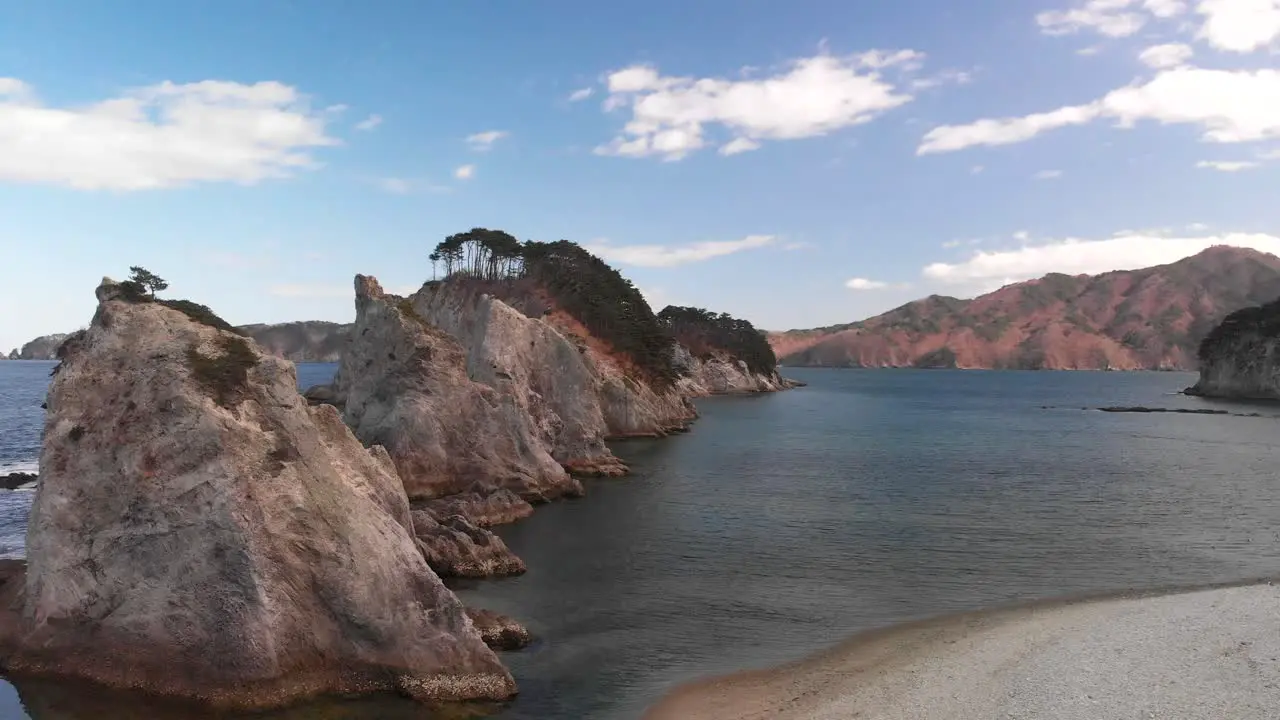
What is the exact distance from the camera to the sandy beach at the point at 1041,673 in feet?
59.0

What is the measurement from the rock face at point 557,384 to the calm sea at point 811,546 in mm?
5533

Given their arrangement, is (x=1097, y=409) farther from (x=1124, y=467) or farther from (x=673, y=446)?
(x=673, y=446)

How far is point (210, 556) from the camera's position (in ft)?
64.5

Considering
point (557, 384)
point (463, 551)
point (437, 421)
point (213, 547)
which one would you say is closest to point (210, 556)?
point (213, 547)

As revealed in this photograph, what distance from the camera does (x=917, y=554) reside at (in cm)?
3625

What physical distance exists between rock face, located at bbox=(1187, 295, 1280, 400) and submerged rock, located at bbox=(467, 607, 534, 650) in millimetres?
163162

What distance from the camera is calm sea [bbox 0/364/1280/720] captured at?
77.3 ft

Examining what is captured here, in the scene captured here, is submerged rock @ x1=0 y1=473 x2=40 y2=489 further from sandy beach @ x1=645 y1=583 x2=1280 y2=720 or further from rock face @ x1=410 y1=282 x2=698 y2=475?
sandy beach @ x1=645 y1=583 x2=1280 y2=720

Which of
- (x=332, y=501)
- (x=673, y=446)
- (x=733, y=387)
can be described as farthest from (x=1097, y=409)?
(x=332, y=501)

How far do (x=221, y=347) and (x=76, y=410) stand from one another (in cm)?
430

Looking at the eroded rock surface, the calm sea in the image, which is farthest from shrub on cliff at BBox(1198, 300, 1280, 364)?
the eroded rock surface

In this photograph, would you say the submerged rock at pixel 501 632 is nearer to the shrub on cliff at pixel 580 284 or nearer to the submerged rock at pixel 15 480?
the submerged rock at pixel 15 480

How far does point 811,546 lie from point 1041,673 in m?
17.9

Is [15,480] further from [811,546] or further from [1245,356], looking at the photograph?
[1245,356]
